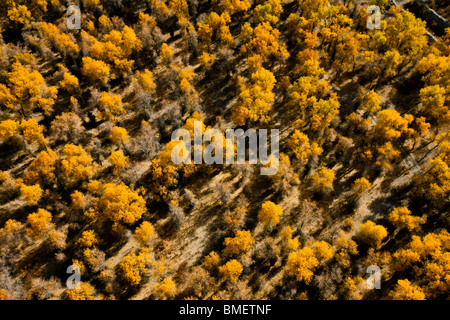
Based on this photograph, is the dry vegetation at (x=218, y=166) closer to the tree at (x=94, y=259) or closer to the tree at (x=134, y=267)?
the tree at (x=134, y=267)

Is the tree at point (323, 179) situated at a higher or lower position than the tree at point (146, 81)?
lower

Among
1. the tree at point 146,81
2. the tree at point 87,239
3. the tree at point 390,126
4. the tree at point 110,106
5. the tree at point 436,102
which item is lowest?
the tree at point 87,239

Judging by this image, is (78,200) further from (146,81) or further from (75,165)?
(146,81)

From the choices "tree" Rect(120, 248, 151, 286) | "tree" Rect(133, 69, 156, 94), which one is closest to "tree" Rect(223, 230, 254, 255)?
"tree" Rect(120, 248, 151, 286)

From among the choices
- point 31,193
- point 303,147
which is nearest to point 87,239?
point 31,193

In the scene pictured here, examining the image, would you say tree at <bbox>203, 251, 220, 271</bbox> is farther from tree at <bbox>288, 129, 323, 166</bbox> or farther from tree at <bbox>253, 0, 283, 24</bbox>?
tree at <bbox>253, 0, 283, 24</bbox>

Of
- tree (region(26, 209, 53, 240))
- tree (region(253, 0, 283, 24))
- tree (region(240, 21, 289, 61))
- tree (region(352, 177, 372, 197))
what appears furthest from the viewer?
tree (region(253, 0, 283, 24))

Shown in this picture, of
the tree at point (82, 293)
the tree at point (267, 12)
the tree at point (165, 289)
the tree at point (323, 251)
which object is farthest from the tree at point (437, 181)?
the tree at point (82, 293)
